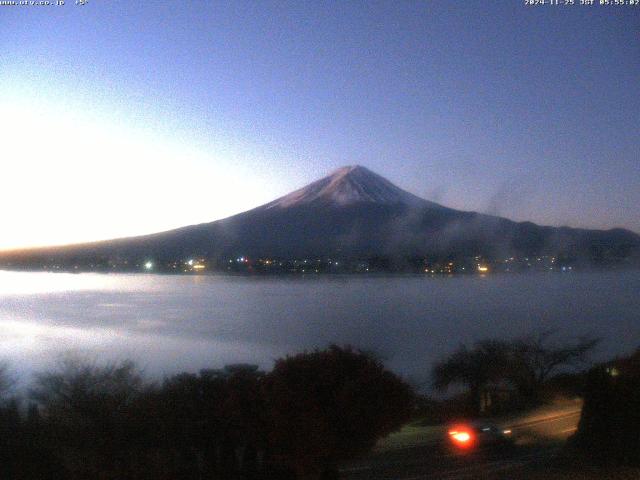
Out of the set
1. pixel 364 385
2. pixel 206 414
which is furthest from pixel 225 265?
pixel 364 385

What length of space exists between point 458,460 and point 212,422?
365 cm

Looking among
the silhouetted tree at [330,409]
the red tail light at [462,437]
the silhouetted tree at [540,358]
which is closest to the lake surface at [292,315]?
the silhouetted tree at [540,358]

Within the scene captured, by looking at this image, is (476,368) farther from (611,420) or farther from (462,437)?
(611,420)

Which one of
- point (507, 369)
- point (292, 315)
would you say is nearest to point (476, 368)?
point (507, 369)

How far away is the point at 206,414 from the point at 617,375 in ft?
20.5

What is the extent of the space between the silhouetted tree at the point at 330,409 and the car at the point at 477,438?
3470mm

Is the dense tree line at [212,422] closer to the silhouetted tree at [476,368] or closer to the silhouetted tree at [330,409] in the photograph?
the silhouetted tree at [330,409]

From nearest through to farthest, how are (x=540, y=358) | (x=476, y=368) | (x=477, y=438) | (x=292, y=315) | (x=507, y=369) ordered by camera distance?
(x=477, y=438) < (x=476, y=368) < (x=507, y=369) < (x=540, y=358) < (x=292, y=315)

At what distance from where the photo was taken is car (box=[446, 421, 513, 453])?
12406 mm

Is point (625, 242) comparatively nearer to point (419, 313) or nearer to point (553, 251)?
point (553, 251)

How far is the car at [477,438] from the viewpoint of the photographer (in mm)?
12406

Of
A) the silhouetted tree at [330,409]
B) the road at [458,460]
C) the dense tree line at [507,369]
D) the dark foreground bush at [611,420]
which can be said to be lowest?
the dense tree line at [507,369]

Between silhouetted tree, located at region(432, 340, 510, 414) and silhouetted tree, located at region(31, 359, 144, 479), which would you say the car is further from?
silhouetted tree, located at region(432, 340, 510, 414)

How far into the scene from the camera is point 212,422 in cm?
1163
